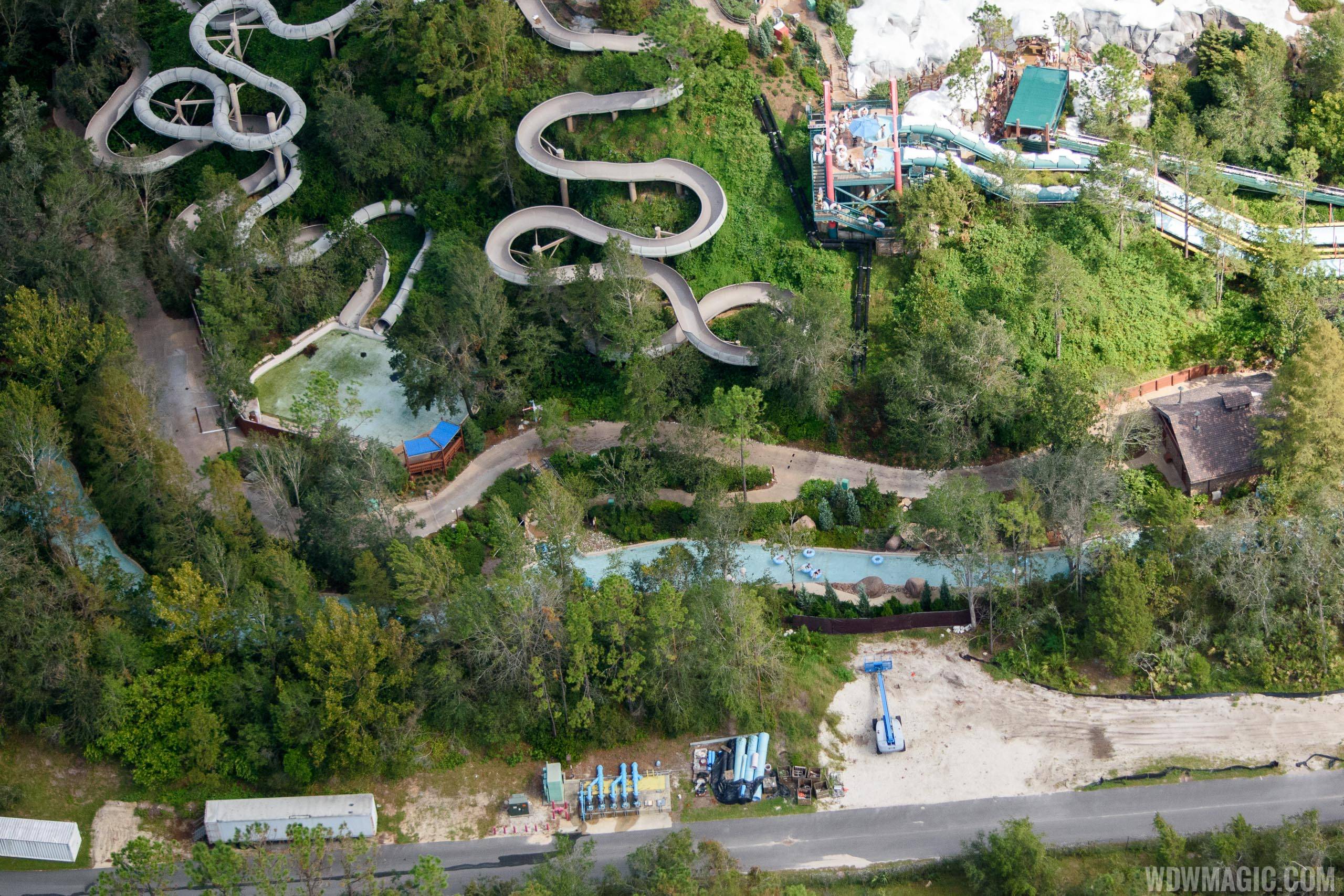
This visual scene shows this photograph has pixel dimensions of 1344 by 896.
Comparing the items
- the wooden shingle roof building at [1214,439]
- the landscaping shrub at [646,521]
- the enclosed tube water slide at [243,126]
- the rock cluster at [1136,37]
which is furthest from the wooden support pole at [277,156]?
the wooden shingle roof building at [1214,439]

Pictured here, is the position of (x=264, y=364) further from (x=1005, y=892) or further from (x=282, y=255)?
(x=1005, y=892)

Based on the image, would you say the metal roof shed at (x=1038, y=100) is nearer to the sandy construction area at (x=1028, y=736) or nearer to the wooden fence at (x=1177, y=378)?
the wooden fence at (x=1177, y=378)

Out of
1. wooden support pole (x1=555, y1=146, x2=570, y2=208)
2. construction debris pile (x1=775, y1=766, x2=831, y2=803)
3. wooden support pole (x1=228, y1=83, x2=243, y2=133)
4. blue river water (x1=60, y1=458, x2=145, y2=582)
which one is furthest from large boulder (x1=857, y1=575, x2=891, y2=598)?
wooden support pole (x1=228, y1=83, x2=243, y2=133)

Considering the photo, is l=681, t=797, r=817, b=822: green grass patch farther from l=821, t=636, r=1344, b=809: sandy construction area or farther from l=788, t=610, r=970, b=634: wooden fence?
l=788, t=610, r=970, b=634: wooden fence

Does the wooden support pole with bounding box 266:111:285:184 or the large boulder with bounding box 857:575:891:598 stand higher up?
the wooden support pole with bounding box 266:111:285:184

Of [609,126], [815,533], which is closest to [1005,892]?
[815,533]
